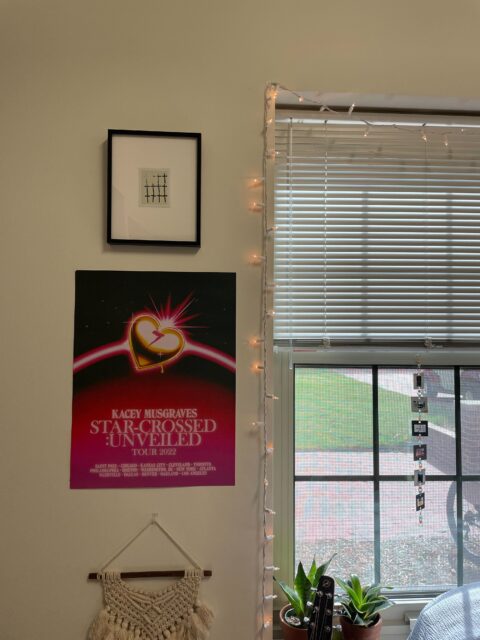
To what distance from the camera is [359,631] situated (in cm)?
127

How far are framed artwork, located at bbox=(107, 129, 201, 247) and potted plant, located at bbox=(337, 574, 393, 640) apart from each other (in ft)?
3.19

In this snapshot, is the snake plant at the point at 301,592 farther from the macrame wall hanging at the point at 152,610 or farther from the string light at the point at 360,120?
the string light at the point at 360,120

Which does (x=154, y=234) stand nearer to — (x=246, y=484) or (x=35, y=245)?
(x=35, y=245)

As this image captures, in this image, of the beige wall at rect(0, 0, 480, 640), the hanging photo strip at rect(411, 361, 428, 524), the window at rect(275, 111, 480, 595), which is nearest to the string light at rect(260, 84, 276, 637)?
the beige wall at rect(0, 0, 480, 640)

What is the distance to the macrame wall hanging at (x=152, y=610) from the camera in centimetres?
121

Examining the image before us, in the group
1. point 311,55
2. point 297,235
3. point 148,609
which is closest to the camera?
point 148,609

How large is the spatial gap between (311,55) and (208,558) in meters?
1.28

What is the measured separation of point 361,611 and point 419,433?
491 millimetres

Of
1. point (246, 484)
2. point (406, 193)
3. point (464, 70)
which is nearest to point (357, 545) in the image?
point (246, 484)

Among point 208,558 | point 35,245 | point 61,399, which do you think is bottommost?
point 208,558

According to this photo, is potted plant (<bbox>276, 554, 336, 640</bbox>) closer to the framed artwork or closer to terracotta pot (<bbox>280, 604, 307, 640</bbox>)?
terracotta pot (<bbox>280, 604, 307, 640</bbox>)

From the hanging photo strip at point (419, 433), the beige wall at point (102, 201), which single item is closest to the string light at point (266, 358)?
the beige wall at point (102, 201)

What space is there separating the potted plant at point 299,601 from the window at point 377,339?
0.42ft

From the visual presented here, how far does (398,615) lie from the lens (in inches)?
57.9
